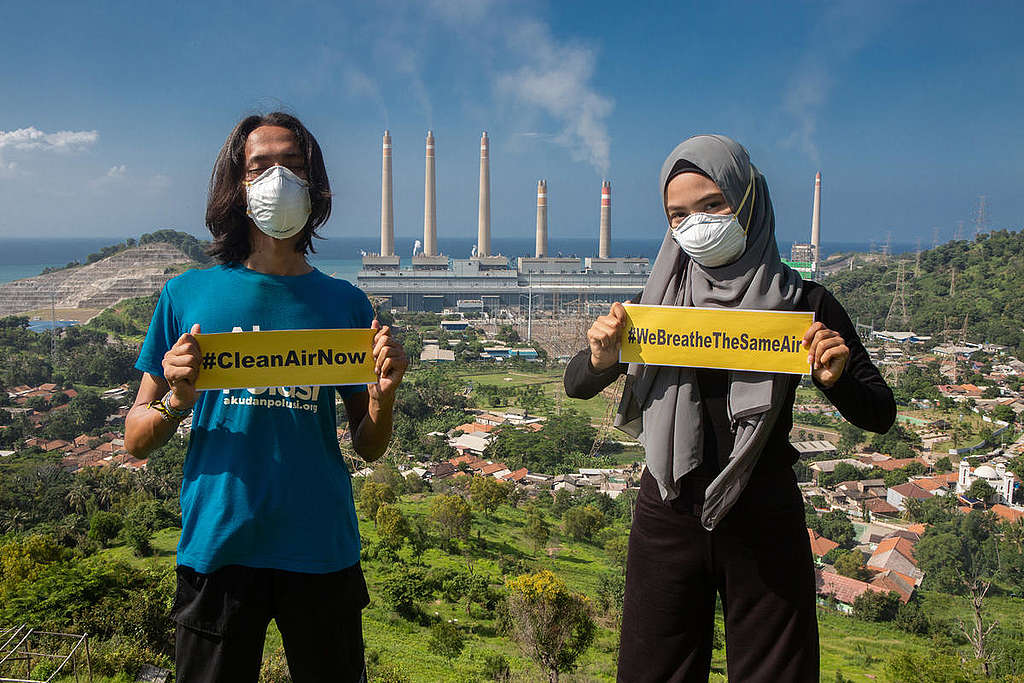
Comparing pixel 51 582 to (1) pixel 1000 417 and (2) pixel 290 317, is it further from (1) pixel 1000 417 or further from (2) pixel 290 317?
(1) pixel 1000 417

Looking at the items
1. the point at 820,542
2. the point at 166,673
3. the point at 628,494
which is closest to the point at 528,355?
the point at 628,494

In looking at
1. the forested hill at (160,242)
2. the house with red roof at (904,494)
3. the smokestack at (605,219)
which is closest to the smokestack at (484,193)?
the smokestack at (605,219)

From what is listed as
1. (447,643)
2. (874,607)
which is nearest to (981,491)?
(874,607)

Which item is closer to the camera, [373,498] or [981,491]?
[373,498]

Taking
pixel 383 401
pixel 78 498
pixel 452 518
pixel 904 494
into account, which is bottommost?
pixel 904 494

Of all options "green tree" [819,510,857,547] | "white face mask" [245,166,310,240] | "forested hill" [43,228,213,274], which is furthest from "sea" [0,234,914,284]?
"green tree" [819,510,857,547]

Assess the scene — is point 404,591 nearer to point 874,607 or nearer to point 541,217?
point 874,607
